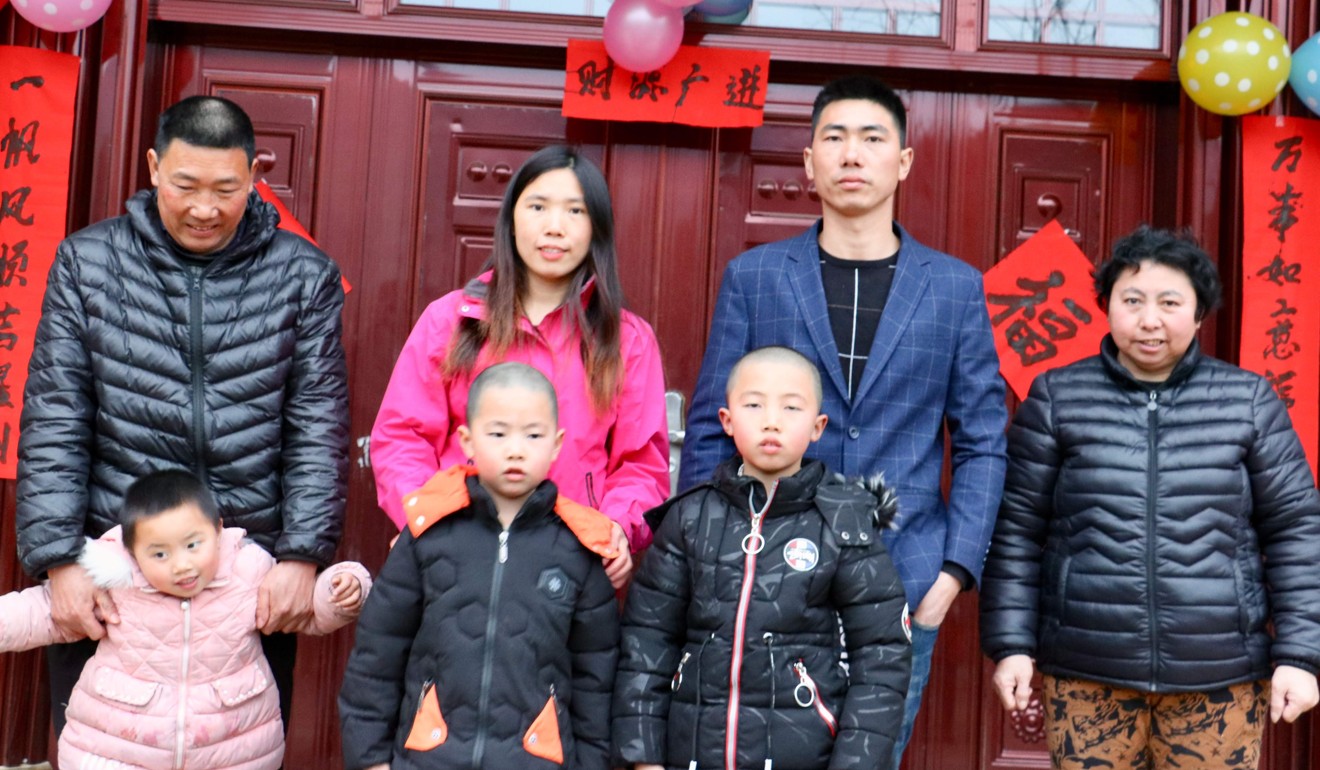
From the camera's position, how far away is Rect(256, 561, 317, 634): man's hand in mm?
2770

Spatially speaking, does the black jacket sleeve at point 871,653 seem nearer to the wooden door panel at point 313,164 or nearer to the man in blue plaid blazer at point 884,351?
the man in blue plaid blazer at point 884,351

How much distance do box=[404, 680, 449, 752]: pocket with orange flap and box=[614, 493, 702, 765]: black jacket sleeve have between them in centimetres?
33

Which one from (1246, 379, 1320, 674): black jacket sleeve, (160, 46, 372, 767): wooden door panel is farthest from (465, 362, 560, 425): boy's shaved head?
(1246, 379, 1320, 674): black jacket sleeve

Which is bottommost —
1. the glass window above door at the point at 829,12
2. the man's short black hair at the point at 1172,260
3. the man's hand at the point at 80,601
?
the man's hand at the point at 80,601

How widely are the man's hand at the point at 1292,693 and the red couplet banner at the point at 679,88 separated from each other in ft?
6.43

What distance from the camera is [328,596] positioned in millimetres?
2787

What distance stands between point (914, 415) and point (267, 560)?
1.39 m

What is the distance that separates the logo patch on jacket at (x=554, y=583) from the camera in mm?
2529

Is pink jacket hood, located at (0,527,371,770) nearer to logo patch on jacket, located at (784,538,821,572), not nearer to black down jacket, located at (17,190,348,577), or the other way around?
black down jacket, located at (17,190,348,577)

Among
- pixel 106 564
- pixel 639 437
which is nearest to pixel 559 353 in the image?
pixel 639 437

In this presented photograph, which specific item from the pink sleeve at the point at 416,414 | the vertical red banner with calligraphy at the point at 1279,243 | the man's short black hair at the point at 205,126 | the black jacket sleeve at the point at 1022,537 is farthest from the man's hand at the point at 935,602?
the man's short black hair at the point at 205,126

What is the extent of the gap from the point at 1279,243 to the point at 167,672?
9.88ft

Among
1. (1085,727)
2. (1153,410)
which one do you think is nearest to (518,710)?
(1085,727)

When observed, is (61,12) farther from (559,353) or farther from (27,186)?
(559,353)
